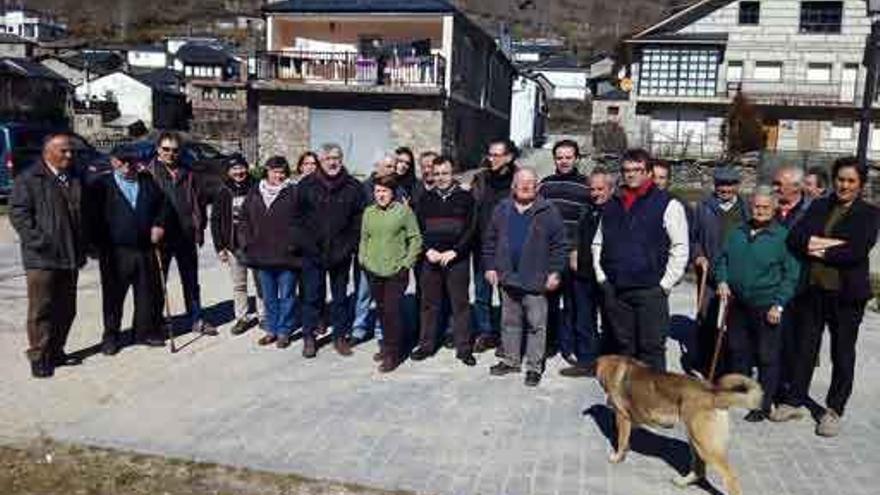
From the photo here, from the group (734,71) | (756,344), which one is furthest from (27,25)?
(756,344)

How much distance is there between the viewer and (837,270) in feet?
17.8

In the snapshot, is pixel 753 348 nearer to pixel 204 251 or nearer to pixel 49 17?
pixel 204 251

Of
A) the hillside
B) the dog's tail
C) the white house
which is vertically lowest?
the dog's tail

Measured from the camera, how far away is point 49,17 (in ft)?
343

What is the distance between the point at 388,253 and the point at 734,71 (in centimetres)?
3861

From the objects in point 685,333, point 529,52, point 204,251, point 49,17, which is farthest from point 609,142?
point 49,17

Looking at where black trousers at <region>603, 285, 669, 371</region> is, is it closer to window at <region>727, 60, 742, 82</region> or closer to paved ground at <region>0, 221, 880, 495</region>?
paved ground at <region>0, 221, 880, 495</region>

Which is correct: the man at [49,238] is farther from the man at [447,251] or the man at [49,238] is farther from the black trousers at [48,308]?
the man at [447,251]

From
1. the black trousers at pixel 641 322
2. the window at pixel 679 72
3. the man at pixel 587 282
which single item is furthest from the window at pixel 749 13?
the black trousers at pixel 641 322

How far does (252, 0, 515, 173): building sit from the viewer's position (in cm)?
2883

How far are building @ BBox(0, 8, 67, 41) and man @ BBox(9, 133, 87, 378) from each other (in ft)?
324

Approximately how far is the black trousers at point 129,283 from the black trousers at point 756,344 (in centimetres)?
492

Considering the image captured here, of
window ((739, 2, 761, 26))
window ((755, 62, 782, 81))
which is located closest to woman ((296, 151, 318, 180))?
window ((739, 2, 761, 26))

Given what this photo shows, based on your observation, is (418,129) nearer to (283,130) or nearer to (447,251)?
(283,130)
